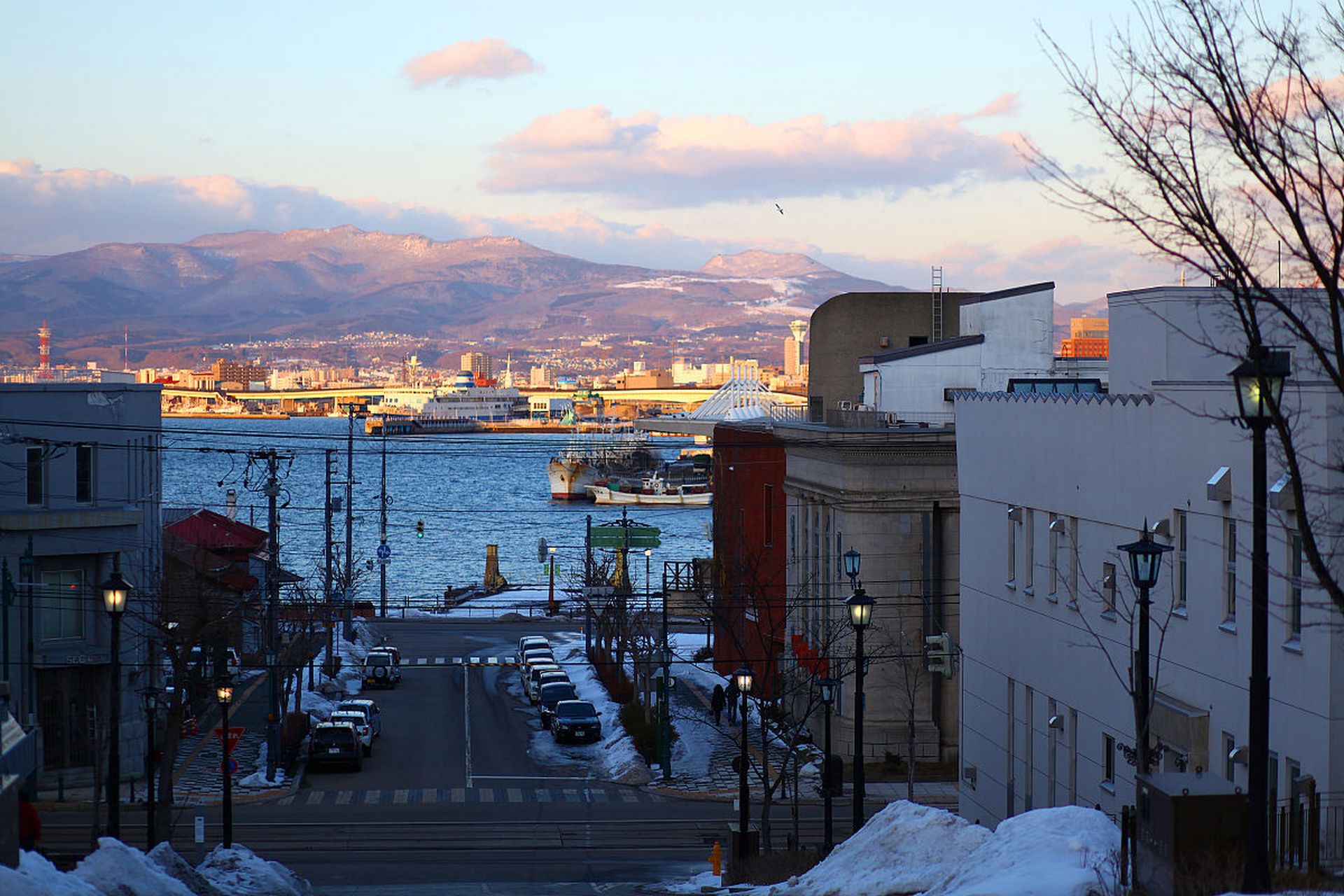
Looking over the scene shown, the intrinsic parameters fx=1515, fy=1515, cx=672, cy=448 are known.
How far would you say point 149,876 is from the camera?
17094mm

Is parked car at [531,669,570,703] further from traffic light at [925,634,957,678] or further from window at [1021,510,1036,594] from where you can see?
window at [1021,510,1036,594]

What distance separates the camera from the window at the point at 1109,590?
22547 millimetres

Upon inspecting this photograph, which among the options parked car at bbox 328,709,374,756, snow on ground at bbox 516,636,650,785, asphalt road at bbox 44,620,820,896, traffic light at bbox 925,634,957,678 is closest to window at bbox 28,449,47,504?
asphalt road at bbox 44,620,820,896

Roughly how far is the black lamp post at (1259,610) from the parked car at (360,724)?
1279 inches

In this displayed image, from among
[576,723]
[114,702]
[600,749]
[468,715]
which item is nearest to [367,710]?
[468,715]

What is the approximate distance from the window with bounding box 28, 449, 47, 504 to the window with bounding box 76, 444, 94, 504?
0.77 metres

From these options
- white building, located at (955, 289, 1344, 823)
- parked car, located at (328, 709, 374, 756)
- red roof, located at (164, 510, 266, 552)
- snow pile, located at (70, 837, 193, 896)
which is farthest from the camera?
red roof, located at (164, 510, 266, 552)

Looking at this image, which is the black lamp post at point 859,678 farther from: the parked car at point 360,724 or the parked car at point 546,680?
the parked car at point 546,680

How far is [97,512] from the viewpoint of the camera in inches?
1372

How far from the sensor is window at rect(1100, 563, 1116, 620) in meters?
22.5

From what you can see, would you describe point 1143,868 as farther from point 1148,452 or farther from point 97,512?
point 97,512

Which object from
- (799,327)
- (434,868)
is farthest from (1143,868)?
(799,327)

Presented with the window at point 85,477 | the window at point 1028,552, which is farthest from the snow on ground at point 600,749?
the window at point 1028,552

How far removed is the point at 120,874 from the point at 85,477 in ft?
68.2
